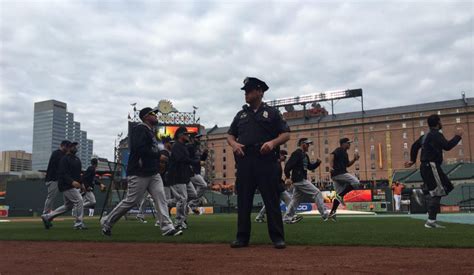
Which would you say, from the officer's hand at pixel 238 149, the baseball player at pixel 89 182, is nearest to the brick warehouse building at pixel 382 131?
the baseball player at pixel 89 182

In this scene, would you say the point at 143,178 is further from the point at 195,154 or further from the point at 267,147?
the point at 195,154

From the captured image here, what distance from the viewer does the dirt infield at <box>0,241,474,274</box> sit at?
3.75 metres

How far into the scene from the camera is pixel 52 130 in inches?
5064

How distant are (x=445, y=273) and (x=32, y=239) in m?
6.49

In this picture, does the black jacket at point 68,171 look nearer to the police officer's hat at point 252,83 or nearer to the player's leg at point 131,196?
the player's leg at point 131,196

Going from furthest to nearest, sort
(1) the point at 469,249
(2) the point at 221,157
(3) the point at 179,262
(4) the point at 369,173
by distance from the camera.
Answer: (2) the point at 221,157, (4) the point at 369,173, (1) the point at 469,249, (3) the point at 179,262

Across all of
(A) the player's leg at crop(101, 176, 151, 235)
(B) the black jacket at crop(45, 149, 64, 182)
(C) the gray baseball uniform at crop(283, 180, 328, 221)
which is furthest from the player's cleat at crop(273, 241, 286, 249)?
(B) the black jacket at crop(45, 149, 64, 182)

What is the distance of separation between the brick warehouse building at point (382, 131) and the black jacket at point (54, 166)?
88572 millimetres

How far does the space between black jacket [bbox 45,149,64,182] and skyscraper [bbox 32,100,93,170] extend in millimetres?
115106

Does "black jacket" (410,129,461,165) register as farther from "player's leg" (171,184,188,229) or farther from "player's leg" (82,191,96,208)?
"player's leg" (82,191,96,208)

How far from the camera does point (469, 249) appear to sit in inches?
189

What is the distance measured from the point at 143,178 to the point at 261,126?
269 cm

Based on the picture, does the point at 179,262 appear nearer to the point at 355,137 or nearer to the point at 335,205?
the point at 335,205

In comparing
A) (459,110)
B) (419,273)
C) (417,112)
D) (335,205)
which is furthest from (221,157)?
(419,273)
